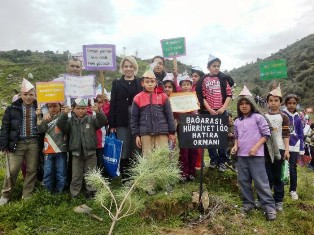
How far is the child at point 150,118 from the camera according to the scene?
5569 mm

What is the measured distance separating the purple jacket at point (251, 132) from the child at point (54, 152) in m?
3.24

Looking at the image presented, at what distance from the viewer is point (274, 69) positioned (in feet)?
27.6

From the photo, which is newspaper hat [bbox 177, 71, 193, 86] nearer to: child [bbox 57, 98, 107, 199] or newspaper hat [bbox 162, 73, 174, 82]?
newspaper hat [bbox 162, 73, 174, 82]

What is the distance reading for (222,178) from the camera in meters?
6.42

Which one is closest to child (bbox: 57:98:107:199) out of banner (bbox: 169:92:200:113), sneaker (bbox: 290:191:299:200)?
banner (bbox: 169:92:200:113)

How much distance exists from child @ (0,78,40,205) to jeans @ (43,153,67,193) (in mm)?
272

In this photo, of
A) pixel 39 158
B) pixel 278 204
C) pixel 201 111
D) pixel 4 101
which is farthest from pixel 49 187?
pixel 4 101

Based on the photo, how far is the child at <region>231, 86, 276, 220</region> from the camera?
5273 millimetres

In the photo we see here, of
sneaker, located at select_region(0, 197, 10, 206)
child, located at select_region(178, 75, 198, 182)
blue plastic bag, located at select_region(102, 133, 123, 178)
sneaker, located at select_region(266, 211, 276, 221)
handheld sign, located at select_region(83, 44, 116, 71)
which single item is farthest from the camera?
child, located at select_region(178, 75, 198, 182)

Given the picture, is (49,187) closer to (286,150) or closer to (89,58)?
(89,58)

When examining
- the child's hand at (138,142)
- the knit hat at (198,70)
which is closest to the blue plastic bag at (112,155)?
the child's hand at (138,142)

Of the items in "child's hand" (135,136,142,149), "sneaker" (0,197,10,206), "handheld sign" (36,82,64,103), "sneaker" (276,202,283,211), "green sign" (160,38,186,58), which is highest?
"green sign" (160,38,186,58)

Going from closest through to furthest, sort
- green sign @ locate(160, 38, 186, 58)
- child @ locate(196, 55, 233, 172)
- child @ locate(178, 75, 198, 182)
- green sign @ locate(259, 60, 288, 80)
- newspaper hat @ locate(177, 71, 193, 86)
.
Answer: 1. child @ locate(178, 75, 198, 182)
2. child @ locate(196, 55, 233, 172)
3. newspaper hat @ locate(177, 71, 193, 86)
4. green sign @ locate(160, 38, 186, 58)
5. green sign @ locate(259, 60, 288, 80)

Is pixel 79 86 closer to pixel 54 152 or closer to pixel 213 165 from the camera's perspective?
pixel 54 152
